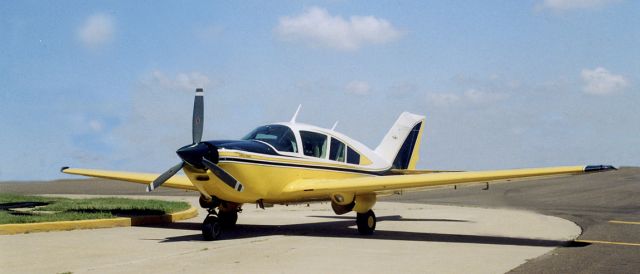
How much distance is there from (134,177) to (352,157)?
21.4ft

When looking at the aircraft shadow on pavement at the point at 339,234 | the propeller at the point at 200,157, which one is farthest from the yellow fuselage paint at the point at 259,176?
the aircraft shadow on pavement at the point at 339,234

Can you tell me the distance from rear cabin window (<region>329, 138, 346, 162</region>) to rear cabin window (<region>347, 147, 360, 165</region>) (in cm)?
23

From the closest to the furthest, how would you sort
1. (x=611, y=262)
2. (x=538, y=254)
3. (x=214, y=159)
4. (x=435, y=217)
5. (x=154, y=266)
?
1. (x=154, y=266)
2. (x=611, y=262)
3. (x=538, y=254)
4. (x=214, y=159)
5. (x=435, y=217)

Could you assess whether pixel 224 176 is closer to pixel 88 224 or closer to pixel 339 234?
pixel 339 234

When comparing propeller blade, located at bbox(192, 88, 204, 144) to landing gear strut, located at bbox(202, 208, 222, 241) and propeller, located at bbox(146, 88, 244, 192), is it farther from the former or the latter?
landing gear strut, located at bbox(202, 208, 222, 241)

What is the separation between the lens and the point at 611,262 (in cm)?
918

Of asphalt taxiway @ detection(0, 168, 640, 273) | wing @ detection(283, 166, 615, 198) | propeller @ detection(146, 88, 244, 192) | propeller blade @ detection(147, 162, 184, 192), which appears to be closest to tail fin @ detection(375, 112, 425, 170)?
asphalt taxiway @ detection(0, 168, 640, 273)

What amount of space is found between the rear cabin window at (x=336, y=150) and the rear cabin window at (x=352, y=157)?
0.23 metres

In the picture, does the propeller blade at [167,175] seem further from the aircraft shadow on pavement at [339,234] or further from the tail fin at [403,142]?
the tail fin at [403,142]

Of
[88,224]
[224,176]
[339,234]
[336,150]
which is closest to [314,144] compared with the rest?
[336,150]

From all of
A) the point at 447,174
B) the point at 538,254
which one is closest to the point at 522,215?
the point at 447,174

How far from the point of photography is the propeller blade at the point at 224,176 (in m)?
11.6

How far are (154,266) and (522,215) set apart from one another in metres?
13.5

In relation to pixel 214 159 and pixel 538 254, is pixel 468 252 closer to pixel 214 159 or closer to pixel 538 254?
pixel 538 254
